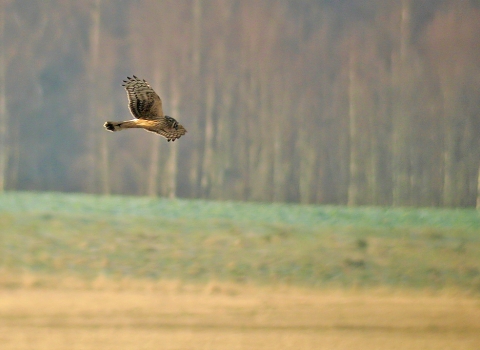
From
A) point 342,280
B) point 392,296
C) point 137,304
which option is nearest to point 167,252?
point 137,304

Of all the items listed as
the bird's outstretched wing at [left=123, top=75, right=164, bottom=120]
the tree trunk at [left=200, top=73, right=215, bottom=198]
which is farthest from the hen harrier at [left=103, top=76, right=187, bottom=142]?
the tree trunk at [left=200, top=73, right=215, bottom=198]

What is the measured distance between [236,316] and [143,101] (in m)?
3.22

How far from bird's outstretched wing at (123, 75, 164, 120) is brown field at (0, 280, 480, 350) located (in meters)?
3.04

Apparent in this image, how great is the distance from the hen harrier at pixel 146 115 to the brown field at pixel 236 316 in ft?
10.00

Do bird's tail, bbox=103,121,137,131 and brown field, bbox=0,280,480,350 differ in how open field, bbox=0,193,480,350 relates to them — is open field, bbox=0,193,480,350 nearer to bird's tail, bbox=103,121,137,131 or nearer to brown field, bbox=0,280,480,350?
brown field, bbox=0,280,480,350

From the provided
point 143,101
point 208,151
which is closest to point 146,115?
point 143,101

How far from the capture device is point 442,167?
3.89 metres

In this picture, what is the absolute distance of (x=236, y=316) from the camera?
4191 millimetres

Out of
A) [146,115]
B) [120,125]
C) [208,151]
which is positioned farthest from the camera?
[208,151]

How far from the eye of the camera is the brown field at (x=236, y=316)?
406cm

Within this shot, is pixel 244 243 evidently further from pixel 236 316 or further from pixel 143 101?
pixel 143 101

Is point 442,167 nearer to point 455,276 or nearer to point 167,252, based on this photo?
point 455,276

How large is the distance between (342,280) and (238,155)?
116 centimetres

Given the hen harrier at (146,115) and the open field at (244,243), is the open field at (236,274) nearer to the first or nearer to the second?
the open field at (244,243)
